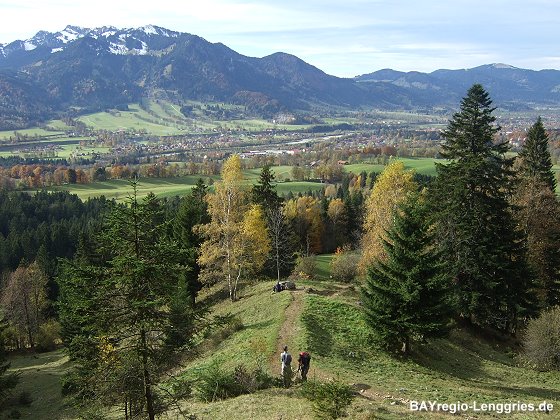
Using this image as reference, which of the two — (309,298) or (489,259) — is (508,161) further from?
(309,298)

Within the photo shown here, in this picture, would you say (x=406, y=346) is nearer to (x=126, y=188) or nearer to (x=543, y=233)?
(x=543, y=233)

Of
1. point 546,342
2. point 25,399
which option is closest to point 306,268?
point 546,342

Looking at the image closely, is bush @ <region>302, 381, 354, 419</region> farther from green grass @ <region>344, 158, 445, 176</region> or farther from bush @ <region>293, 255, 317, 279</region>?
green grass @ <region>344, 158, 445, 176</region>

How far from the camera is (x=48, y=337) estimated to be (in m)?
57.6

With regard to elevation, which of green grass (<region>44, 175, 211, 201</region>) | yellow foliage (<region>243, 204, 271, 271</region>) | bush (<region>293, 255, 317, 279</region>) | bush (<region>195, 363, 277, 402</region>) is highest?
yellow foliage (<region>243, 204, 271, 271</region>)

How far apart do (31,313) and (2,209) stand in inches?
2540

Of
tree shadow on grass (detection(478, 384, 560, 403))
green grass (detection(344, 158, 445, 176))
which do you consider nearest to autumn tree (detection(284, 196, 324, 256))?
tree shadow on grass (detection(478, 384, 560, 403))

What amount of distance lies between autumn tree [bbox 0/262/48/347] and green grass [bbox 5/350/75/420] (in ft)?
17.4

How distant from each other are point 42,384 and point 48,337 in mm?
17421

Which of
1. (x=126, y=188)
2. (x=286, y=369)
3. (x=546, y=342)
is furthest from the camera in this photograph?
(x=126, y=188)

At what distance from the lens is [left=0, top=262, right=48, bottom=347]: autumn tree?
5800cm

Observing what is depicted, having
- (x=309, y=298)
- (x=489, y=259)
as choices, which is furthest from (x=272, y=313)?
(x=489, y=259)

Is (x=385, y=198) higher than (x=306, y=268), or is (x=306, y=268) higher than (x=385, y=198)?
(x=385, y=198)

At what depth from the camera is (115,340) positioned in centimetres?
1323
